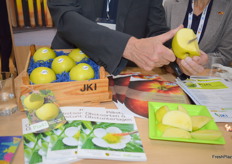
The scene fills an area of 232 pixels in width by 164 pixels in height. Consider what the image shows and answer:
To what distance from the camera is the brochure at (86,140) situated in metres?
0.63

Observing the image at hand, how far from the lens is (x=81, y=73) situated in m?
0.91

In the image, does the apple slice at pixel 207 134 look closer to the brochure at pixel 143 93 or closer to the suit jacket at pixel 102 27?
the brochure at pixel 143 93

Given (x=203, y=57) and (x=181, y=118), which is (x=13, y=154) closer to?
(x=181, y=118)

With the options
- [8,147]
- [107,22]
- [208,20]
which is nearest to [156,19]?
[107,22]

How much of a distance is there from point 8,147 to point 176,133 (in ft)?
1.74

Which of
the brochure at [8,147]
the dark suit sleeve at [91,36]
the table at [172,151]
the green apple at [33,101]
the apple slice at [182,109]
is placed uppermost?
the dark suit sleeve at [91,36]

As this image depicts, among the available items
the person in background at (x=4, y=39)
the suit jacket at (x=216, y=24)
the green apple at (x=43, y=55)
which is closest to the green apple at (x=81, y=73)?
the green apple at (x=43, y=55)

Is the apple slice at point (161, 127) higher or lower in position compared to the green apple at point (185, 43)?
lower

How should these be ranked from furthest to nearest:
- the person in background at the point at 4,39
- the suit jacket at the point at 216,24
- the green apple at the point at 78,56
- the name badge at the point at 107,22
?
the person in background at the point at 4,39
the suit jacket at the point at 216,24
the name badge at the point at 107,22
the green apple at the point at 78,56

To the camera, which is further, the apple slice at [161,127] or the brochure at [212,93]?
the brochure at [212,93]

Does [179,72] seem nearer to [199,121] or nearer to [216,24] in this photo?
[199,121]

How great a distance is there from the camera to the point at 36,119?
2.44ft

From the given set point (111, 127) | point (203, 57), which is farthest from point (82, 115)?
point (203, 57)

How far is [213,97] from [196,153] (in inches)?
16.3
